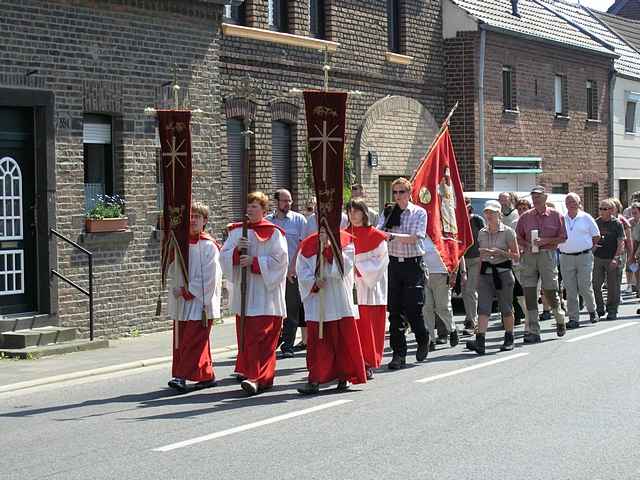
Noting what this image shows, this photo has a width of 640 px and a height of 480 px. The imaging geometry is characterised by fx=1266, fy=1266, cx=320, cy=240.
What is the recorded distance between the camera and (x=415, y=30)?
26672mm

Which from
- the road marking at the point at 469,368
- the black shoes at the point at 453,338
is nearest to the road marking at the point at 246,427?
the road marking at the point at 469,368

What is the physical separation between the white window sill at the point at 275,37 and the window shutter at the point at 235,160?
1.42m

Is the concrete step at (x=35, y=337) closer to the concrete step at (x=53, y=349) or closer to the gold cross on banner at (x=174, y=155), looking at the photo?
the concrete step at (x=53, y=349)

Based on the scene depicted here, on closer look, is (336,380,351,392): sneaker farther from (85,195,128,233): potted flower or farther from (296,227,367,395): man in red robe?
(85,195,128,233): potted flower

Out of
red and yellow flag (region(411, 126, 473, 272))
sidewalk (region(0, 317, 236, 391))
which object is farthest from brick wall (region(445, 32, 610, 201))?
red and yellow flag (region(411, 126, 473, 272))

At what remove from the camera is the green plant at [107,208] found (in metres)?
17.2

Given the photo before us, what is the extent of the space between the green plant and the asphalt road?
400 cm

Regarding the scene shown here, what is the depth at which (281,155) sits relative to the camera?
22.2 m

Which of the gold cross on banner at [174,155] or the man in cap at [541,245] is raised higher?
the gold cross on banner at [174,155]

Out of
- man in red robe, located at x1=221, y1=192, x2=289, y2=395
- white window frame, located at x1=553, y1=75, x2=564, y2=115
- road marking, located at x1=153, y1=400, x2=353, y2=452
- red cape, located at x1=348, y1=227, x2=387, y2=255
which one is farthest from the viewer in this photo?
white window frame, located at x1=553, y1=75, x2=564, y2=115

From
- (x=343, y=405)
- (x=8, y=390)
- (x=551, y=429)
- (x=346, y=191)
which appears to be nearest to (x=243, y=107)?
(x=346, y=191)

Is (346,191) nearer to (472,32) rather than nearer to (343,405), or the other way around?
(472,32)

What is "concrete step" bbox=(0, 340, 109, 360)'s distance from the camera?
14781 millimetres

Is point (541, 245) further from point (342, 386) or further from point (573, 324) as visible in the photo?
point (342, 386)
